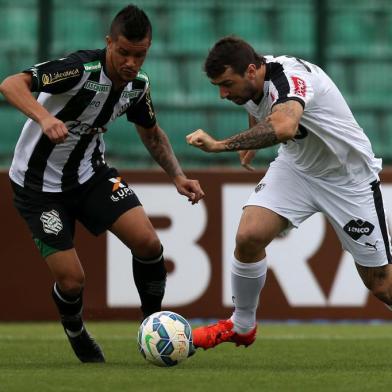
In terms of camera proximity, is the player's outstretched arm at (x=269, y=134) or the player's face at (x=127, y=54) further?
the player's face at (x=127, y=54)

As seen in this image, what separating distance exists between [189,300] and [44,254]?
4.00 metres

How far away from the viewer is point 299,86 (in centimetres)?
657

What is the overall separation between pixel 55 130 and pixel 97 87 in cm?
91

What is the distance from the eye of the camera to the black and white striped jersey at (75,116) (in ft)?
22.8

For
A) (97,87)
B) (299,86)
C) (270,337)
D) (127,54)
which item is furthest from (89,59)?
(270,337)

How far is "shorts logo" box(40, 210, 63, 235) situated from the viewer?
703 cm

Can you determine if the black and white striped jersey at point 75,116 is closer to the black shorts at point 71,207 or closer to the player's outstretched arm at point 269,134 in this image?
the black shorts at point 71,207

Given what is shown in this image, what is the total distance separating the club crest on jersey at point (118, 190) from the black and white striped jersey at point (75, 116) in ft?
0.42

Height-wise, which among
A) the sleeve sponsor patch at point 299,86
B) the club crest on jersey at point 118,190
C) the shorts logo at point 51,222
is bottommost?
the shorts logo at point 51,222

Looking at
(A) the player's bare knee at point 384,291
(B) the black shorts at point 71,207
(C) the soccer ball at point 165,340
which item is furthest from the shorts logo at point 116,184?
(A) the player's bare knee at point 384,291

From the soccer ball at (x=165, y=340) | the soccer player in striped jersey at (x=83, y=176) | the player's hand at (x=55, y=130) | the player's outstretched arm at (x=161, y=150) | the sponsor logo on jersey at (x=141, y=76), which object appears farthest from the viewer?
the player's outstretched arm at (x=161, y=150)

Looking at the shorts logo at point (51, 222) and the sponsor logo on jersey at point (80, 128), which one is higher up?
the sponsor logo on jersey at point (80, 128)

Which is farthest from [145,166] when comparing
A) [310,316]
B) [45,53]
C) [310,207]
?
[310,207]

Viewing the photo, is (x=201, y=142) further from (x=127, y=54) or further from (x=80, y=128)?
(x=80, y=128)
